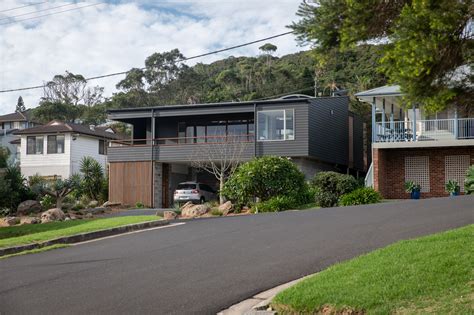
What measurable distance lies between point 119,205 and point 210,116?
7.90 metres

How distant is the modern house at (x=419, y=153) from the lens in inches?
1084

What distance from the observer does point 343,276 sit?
331 inches

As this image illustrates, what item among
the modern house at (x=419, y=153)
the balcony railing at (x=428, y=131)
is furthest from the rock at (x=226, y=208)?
the balcony railing at (x=428, y=131)

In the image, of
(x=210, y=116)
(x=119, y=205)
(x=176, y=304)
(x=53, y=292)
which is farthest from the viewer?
(x=210, y=116)

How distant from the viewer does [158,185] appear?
35062 mm

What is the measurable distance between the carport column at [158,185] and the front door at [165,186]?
0.16 m

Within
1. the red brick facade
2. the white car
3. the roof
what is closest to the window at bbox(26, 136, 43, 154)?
the roof

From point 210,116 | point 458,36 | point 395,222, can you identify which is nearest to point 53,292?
point 458,36

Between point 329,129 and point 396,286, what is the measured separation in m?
28.3

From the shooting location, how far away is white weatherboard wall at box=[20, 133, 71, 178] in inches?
1737

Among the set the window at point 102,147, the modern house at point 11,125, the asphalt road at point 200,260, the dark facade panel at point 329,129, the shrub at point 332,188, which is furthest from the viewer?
the modern house at point 11,125

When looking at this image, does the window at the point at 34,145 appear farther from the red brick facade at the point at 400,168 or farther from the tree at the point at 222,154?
the red brick facade at the point at 400,168

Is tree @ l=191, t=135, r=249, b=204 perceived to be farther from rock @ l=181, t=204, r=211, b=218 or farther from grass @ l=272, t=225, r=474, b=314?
grass @ l=272, t=225, r=474, b=314

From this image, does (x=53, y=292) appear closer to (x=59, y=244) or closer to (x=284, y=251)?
(x=284, y=251)
